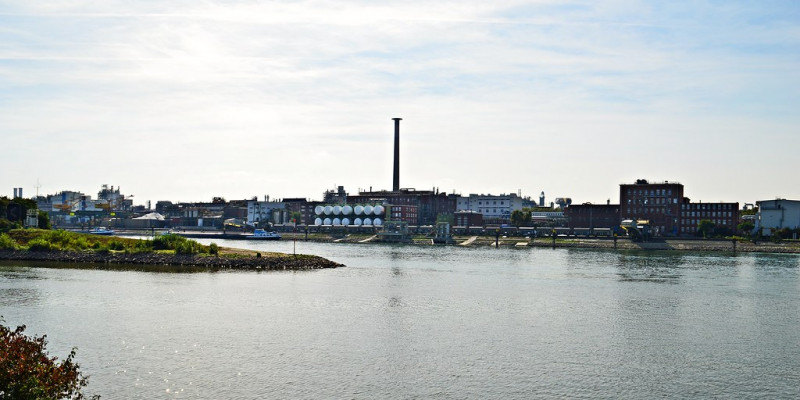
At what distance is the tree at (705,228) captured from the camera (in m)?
165

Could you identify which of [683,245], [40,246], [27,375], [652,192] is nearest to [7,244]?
[40,246]

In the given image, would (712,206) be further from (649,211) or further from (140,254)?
(140,254)

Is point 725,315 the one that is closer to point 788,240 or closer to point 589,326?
point 589,326

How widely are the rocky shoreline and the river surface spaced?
10.5 m

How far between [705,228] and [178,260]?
12309 cm

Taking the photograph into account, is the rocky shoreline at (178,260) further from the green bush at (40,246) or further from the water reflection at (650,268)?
the water reflection at (650,268)

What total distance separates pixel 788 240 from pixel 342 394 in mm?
154003

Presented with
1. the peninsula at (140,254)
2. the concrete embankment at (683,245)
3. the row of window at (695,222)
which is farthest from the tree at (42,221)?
the row of window at (695,222)

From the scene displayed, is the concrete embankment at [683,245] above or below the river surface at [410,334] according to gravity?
above

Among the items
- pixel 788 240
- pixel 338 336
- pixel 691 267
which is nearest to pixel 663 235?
pixel 788 240

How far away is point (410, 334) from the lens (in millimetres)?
43875

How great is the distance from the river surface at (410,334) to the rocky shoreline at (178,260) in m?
10.5

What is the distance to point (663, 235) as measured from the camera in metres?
170

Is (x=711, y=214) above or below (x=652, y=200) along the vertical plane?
below
